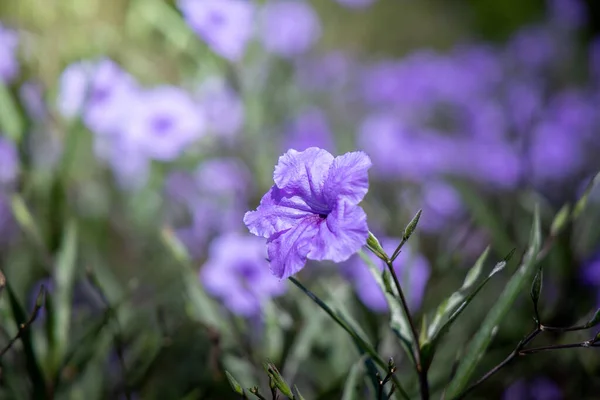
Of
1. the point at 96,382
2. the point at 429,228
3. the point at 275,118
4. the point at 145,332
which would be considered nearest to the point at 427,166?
the point at 429,228

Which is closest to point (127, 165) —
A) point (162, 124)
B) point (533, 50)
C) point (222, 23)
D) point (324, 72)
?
Result: point (162, 124)

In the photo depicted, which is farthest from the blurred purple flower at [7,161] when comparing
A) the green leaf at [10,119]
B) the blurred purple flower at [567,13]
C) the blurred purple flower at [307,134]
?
the blurred purple flower at [567,13]

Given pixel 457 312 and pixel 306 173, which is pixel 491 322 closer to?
pixel 457 312

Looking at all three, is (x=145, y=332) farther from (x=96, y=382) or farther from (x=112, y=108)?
(x=112, y=108)

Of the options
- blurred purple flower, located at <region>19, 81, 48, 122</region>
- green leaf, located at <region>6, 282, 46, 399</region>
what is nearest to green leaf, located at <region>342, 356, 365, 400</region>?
green leaf, located at <region>6, 282, 46, 399</region>

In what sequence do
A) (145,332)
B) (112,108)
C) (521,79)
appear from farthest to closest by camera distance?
(521,79), (112,108), (145,332)

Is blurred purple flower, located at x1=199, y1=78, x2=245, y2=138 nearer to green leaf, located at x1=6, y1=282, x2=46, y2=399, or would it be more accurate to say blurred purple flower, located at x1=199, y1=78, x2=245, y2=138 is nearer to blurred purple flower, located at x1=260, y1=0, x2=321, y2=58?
blurred purple flower, located at x1=260, y1=0, x2=321, y2=58
